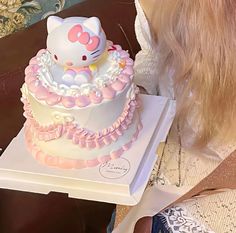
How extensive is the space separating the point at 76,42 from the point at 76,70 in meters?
0.04

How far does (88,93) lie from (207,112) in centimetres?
25

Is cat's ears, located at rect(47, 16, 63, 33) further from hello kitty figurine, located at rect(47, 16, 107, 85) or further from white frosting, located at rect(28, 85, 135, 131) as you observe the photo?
white frosting, located at rect(28, 85, 135, 131)

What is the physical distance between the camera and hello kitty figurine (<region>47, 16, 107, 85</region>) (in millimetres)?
822

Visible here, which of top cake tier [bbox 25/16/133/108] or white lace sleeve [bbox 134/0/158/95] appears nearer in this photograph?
top cake tier [bbox 25/16/133/108]

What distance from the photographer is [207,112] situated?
101 centimetres

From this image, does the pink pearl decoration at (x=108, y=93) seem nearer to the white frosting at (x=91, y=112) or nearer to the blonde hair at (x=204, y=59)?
the white frosting at (x=91, y=112)

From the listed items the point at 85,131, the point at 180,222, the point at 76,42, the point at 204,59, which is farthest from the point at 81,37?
the point at 180,222

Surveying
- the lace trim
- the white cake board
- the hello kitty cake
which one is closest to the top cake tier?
Answer: the hello kitty cake

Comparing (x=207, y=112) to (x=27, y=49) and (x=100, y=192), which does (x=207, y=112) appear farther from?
(x=27, y=49)

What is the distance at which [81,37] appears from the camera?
0.82 m

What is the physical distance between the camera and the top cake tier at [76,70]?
2.71ft

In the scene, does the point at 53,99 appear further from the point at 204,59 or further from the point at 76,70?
the point at 204,59

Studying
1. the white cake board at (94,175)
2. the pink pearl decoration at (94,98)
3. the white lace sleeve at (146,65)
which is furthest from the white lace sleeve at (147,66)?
the pink pearl decoration at (94,98)

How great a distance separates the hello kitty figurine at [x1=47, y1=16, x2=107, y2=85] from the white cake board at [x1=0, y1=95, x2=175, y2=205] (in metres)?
0.13
